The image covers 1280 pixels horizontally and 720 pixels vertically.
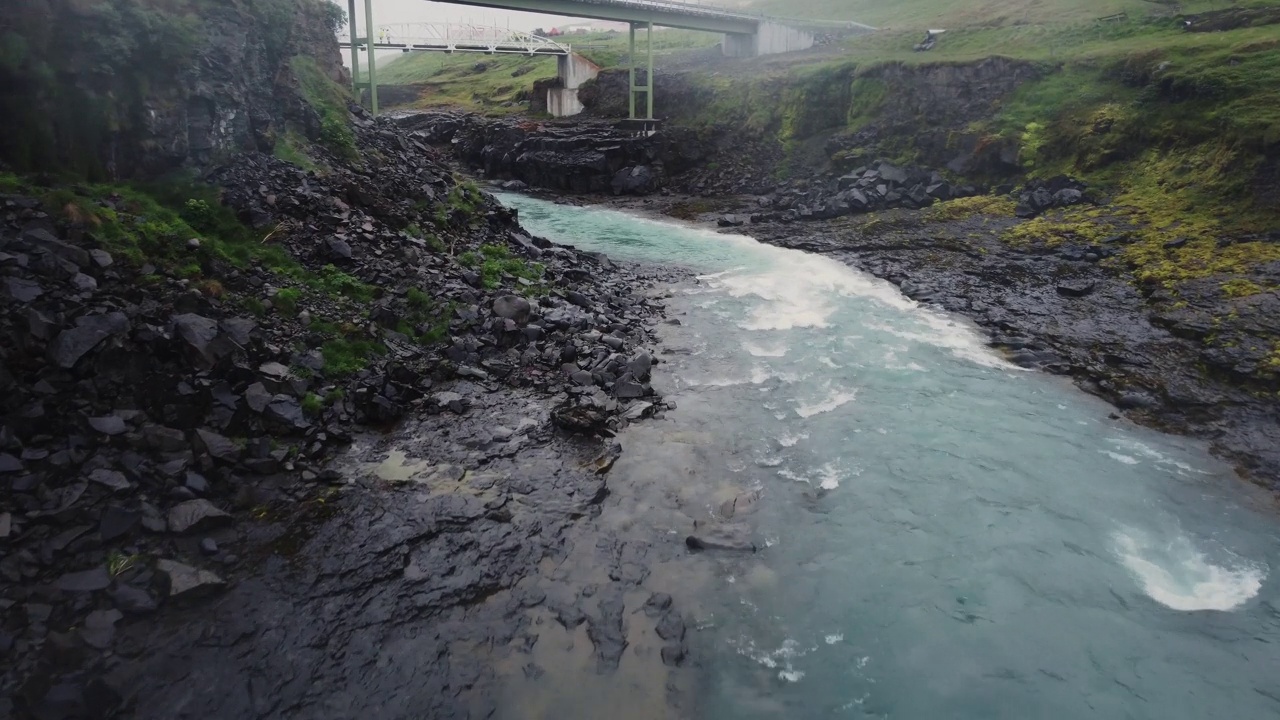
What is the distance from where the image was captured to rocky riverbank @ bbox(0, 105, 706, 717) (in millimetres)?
8422

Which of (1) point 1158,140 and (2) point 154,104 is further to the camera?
(1) point 1158,140

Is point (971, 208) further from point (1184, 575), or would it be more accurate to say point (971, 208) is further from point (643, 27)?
point (643, 27)

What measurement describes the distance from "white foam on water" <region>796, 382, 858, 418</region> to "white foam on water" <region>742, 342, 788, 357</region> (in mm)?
2422

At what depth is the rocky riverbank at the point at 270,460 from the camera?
8422 mm

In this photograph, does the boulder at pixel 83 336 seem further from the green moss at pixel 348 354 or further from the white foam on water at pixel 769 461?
the white foam on water at pixel 769 461

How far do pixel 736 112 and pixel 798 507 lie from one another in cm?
4455

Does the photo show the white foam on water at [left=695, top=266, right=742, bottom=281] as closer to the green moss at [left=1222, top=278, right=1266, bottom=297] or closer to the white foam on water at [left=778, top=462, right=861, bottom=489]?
the white foam on water at [left=778, top=462, right=861, bottom=489]

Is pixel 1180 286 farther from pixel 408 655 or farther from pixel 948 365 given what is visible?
pixel 408 655

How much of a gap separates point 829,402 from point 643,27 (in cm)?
5315

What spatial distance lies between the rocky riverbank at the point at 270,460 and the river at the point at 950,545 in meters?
1.30

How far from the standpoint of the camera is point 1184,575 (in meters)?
10.4

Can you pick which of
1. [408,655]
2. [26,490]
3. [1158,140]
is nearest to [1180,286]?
[1158,140]

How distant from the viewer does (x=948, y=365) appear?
18.1 metres

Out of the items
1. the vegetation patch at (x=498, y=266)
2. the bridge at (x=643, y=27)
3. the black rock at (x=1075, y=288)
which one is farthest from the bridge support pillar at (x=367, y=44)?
the black rock at (x=1075, y=288)
